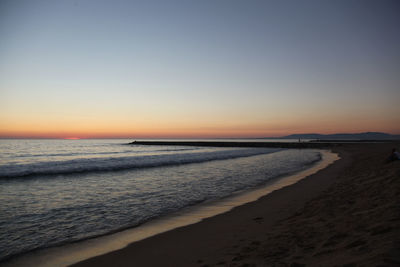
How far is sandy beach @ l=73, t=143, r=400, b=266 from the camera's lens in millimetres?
3680

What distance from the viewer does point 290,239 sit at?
489 cm

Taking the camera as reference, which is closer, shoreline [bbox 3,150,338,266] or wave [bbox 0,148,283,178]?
shoreline [bbox 3,150,338,266]

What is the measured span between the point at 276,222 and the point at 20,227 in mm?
7650

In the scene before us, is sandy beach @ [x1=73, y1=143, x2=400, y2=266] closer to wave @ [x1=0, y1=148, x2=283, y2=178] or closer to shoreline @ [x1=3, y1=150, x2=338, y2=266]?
shoreline @ [x1=3, y1=150, x2=338, y2=266]

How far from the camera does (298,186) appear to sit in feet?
40.0

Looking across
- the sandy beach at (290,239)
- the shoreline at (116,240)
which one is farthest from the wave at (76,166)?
the sandy beach at (290,239)

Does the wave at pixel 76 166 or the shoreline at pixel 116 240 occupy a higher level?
the shoreline at pixel 116 240

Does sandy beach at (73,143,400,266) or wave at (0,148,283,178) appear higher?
sandy beach at (73,143,400,266)

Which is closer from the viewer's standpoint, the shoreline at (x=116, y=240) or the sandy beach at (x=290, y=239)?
the sandy beach at (x=290, y=239)

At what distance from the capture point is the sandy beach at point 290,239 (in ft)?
12.1

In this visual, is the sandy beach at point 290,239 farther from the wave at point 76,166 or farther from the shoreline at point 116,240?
the wave at point 76,166

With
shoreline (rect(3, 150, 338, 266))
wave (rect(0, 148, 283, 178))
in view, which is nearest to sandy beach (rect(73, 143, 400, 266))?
shoreline (rect(3, 150, 338, 266))

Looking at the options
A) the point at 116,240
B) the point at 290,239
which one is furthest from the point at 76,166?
the point at 290,239

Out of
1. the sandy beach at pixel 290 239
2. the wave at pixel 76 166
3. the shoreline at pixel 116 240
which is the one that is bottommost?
the wave at pixel 76 166
